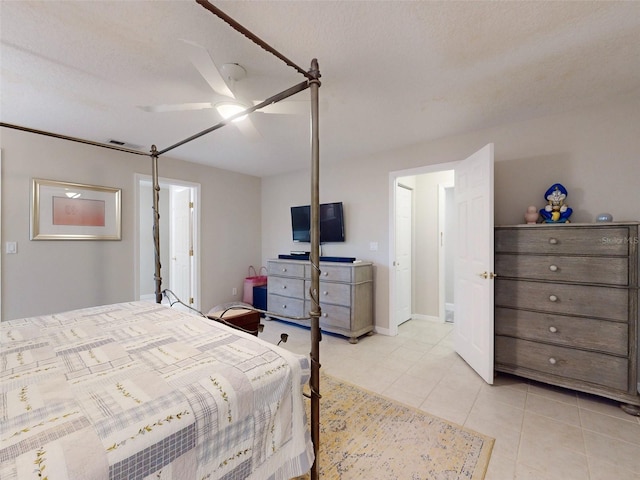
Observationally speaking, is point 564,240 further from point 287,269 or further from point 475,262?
point 287,269

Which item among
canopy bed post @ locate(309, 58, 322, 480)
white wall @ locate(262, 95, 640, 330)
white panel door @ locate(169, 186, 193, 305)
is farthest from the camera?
white panel door @ locate(169, 186, 193, 305)

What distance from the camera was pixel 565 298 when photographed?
2.19 metres

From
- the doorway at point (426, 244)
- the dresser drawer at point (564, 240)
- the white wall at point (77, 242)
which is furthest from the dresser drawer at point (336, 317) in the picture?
the white wall at point (77, 242)

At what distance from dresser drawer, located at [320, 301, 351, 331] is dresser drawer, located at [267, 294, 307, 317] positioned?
0.32 metres

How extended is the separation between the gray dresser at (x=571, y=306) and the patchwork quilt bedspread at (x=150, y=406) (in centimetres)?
212

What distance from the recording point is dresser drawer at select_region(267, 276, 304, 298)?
3.86 m

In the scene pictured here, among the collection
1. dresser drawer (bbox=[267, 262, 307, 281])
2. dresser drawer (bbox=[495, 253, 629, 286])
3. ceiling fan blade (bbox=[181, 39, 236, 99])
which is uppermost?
ceiling fan blade (bbox=[181, 39, 236, 99])

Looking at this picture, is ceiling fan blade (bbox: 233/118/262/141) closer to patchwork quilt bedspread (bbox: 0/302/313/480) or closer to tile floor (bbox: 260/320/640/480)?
patchwork quilt bedspread (bbox: 0/302/313/480)

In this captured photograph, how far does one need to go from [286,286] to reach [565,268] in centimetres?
306

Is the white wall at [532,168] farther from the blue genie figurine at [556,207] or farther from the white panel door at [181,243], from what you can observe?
the white panel door at [181,243]

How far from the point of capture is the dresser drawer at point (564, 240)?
2.01 metres

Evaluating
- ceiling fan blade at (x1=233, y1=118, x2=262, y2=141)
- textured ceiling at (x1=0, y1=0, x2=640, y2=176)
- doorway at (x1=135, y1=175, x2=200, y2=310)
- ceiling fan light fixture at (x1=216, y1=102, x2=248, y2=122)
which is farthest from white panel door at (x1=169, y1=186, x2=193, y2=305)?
ceiling fan light fixture at (x1=216, y1=102, x2=248, y2=122)

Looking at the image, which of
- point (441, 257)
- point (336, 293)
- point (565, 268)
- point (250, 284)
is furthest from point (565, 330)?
point (250, 284)

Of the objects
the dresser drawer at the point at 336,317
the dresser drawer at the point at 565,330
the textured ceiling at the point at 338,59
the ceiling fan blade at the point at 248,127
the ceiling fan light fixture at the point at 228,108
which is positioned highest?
the textured ceiling at the point at 338,59
